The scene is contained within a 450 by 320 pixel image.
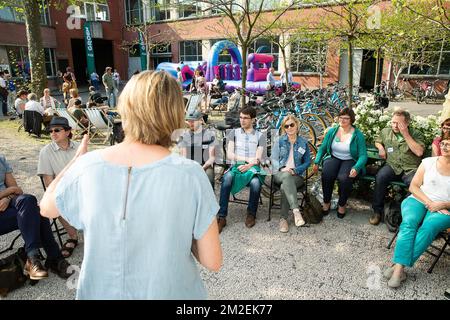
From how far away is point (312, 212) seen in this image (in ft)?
13.2

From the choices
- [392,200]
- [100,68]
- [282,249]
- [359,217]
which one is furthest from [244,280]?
[100,68]

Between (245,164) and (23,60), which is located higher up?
(23,60)

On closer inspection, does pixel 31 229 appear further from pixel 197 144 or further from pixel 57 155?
pixel 197 144

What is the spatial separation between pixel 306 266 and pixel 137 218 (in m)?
2.50

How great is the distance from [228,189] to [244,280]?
51.4 inches

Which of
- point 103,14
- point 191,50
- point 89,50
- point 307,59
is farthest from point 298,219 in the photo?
point 103,14

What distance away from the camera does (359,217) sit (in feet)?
13.6

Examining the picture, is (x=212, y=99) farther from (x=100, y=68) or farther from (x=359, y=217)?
(x=100, y=68)

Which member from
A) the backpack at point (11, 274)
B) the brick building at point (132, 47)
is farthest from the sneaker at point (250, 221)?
the brick building at point (132, 47)

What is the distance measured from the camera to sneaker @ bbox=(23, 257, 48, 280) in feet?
9.23

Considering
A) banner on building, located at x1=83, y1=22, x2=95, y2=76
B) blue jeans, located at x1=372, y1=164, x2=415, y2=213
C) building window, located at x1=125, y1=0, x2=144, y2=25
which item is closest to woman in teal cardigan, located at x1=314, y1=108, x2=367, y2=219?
blue jeans, located at x1=372, y1=164, x2=415, y2=213

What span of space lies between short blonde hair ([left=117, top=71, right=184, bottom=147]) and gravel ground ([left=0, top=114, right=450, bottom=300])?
2065 mm
